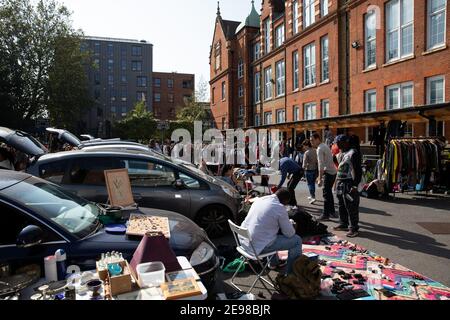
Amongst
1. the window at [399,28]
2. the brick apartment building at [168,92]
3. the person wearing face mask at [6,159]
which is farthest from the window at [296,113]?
the brick apartment building at [168,92]

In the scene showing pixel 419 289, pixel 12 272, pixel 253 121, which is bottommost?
pixel 419 289

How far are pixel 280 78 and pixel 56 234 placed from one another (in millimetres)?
29183

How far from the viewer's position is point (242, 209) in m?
7.52

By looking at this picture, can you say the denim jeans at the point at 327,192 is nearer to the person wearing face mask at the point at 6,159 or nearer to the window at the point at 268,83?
the person wearing face mask at the point at 6,159

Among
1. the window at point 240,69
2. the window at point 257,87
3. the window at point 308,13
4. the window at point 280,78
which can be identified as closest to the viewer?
the window at point 308,13

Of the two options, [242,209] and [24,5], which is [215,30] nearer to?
[24,5]

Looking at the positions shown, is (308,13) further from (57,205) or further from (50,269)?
(50,269)

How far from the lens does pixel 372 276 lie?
5113 mm

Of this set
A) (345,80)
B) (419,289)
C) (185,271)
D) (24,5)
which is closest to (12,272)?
(185,271)

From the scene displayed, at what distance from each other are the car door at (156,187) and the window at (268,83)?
1060 inches

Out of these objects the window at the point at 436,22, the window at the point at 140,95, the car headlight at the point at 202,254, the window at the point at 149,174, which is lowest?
the car headlight at the point at 202,254

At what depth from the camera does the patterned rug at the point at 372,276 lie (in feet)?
14.8

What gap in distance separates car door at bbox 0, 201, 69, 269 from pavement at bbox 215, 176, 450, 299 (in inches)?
91.0
